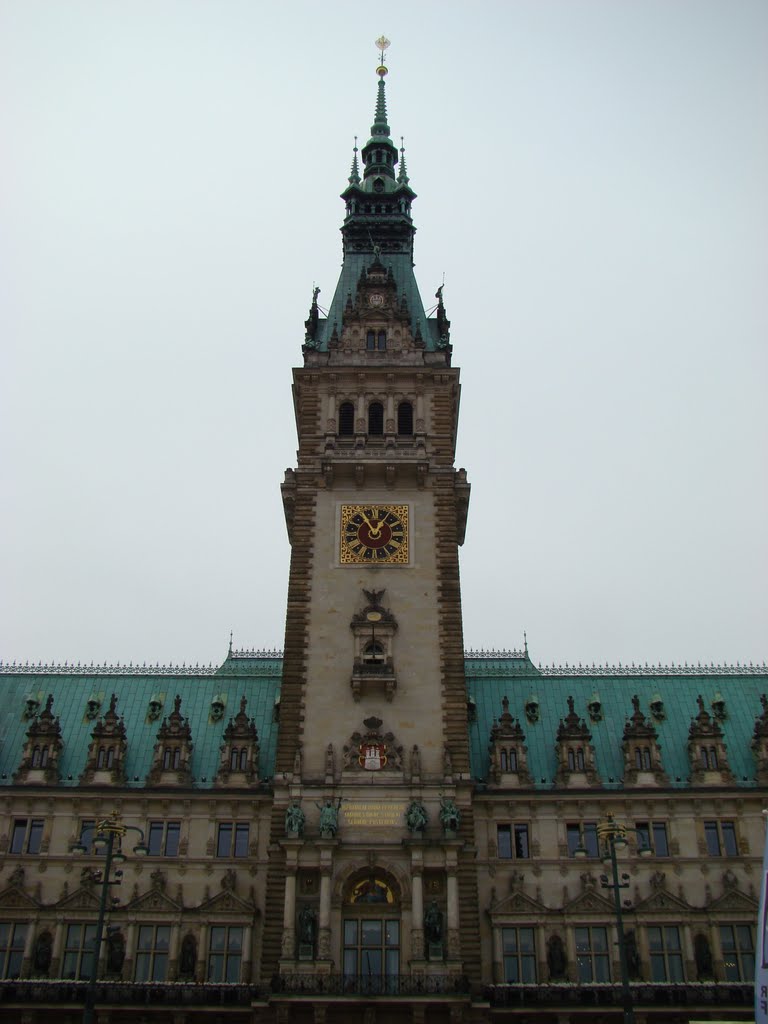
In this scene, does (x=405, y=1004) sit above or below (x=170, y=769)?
below

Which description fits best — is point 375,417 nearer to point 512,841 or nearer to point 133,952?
point 512,841

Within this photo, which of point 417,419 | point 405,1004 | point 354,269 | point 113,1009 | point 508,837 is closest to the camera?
point 405,1004

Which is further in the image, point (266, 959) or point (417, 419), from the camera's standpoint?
point (417, 419)

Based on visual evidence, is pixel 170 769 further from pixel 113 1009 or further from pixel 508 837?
pixel 508 837

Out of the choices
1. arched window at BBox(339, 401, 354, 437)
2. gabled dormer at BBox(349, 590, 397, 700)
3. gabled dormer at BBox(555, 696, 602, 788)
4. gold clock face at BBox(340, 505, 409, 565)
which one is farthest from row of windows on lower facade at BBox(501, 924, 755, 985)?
arched window at BBox(339, 401, 354, 437)

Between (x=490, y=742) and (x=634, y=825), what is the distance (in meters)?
7.60

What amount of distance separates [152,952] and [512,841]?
16.8m

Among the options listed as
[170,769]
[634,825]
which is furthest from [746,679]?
[170,769]

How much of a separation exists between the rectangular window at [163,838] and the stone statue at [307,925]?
8429mm

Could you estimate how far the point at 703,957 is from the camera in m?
46.1

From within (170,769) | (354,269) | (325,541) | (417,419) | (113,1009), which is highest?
(354,269)

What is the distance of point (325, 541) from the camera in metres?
51.8

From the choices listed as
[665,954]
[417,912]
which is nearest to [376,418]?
[417,912]

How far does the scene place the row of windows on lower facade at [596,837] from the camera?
4834cm
